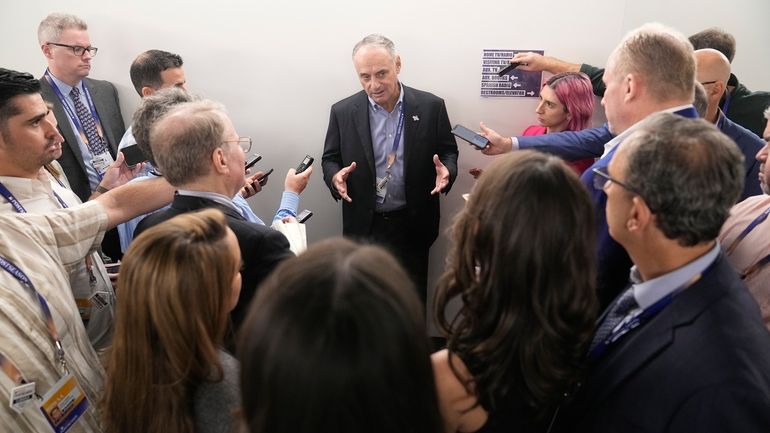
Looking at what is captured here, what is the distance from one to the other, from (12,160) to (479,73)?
2494mm

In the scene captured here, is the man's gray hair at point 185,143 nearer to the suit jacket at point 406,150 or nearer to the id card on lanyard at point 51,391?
the id card on lanyard at point 51,391

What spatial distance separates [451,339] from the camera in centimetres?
103

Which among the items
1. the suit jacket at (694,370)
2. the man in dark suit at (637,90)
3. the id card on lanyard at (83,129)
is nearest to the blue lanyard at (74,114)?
the id card on lanyard at (83,129)

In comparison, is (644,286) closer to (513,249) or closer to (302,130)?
(513,249)

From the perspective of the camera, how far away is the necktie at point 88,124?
2834mm

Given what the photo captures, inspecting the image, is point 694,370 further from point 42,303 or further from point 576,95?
point 576,95

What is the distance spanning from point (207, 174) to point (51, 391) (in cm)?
76

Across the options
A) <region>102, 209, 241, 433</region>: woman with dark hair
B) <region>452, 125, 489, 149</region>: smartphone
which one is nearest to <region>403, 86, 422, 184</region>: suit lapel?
<region>452, 125, 489, 149</region>: smartphone

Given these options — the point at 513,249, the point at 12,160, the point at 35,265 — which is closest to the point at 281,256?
the point at 35,265

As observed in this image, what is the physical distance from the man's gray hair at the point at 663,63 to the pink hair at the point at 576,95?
0.96 meters

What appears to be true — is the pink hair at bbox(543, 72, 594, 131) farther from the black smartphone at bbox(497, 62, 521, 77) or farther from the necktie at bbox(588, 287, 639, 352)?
the necktie at bbox(588, 287, 639, 352)

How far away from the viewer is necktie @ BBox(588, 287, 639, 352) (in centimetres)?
119

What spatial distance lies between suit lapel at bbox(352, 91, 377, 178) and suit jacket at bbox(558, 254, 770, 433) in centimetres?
211

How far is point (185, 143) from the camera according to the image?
1.56 m
